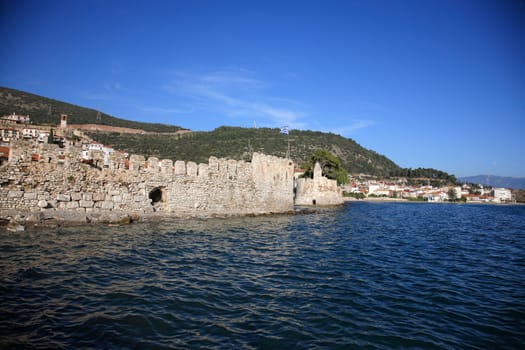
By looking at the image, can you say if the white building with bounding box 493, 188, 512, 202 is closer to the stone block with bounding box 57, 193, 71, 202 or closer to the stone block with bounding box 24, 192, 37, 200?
the stone block with bounding box 57, 193, 71, 202

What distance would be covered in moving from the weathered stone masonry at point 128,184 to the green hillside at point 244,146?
1634cm

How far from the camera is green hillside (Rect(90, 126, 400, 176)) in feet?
194

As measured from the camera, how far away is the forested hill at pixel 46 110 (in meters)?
60.2

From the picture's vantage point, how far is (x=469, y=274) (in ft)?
32.1

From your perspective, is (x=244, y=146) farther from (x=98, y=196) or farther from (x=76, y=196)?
(x=76, y=196)

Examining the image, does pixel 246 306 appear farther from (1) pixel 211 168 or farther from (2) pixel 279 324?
(1) pixel 211 168

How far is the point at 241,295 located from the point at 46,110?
7539cm

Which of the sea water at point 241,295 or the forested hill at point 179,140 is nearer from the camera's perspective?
the sea water at point 241,295

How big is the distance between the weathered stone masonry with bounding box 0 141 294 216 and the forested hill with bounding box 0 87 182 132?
52209 mm

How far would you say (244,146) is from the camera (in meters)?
86.1

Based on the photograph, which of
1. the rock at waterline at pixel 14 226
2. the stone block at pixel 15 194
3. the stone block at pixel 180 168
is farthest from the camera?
the stone block at pixel 180 168

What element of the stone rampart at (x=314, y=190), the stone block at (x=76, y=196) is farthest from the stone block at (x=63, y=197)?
the stone rampart at (x=314, y=190)

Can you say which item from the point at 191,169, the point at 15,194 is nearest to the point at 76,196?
the point at 15,194

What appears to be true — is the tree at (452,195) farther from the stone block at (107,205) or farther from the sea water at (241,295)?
the stone block at (107,205)
